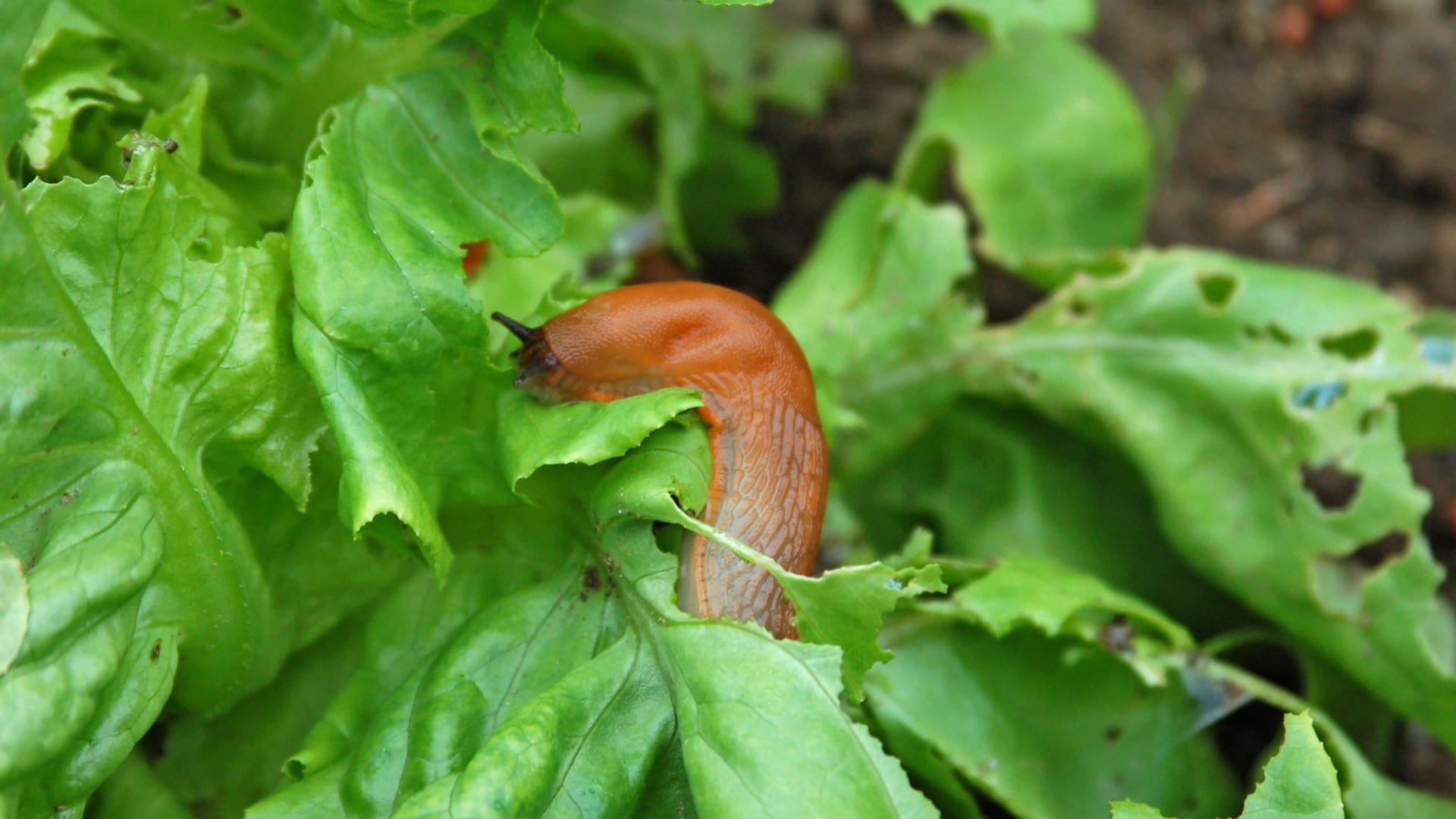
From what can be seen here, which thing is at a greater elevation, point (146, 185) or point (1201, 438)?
point (146, 185)

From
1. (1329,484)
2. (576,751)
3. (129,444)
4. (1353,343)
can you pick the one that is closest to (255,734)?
(129,444)

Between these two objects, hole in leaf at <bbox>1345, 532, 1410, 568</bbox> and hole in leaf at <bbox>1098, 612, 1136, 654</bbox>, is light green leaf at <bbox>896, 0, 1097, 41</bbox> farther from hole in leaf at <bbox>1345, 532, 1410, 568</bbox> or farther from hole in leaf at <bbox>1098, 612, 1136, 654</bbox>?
hole in leaf at <bbox>1345, 532, 1410, 568</bbox>

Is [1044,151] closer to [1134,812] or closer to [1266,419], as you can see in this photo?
[1266,419]

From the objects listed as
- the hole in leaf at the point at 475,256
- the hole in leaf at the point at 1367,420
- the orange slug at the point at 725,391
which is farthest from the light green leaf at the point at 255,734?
the hole in leaf at the point at 1367,420

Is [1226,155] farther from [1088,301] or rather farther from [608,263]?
[608,263]

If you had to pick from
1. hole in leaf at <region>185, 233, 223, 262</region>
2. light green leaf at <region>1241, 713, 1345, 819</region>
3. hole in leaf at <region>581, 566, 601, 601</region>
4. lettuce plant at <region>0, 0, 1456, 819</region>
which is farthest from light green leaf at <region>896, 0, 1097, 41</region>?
light green leaf at <region>1241, 713, 1345, 819</region>

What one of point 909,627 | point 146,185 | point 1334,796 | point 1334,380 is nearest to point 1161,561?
point 1334,380
